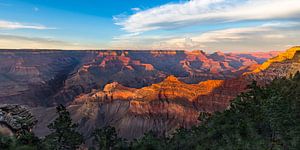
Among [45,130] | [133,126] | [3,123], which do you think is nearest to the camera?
[3,123]

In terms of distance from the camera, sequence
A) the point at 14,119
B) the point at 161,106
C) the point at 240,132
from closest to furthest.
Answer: the point at 14,119
the point at 240,132
the point at 161,106

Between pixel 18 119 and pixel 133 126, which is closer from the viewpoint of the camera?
pixel 18 119

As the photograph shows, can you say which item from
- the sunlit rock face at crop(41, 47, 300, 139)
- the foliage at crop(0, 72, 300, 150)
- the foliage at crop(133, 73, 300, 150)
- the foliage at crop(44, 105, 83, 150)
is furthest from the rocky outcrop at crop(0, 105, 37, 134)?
the sunlit rock face at crop(41, 47, 300, 139)

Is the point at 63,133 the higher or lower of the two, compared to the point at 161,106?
higher

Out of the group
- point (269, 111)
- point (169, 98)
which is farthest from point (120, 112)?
point (269, 111)

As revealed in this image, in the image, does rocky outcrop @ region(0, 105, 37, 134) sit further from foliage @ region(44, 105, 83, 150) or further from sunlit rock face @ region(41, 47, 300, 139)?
sunlit rock face @ region(41, 47, 300, 139)

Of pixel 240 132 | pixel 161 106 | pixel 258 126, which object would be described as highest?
pixel 258 126

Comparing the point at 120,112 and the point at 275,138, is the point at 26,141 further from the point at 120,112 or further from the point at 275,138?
the point at 120,112

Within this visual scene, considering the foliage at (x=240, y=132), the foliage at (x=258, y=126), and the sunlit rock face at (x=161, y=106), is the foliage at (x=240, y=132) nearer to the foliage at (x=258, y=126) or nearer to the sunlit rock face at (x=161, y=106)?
the foliage at (x=258, y=126)

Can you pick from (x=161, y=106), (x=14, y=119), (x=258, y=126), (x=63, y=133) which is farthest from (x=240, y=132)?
(x=161, y=106)

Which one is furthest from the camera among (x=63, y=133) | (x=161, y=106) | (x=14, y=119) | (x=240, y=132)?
(x=161, y=106)

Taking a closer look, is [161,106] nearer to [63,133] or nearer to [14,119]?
[63,133]
